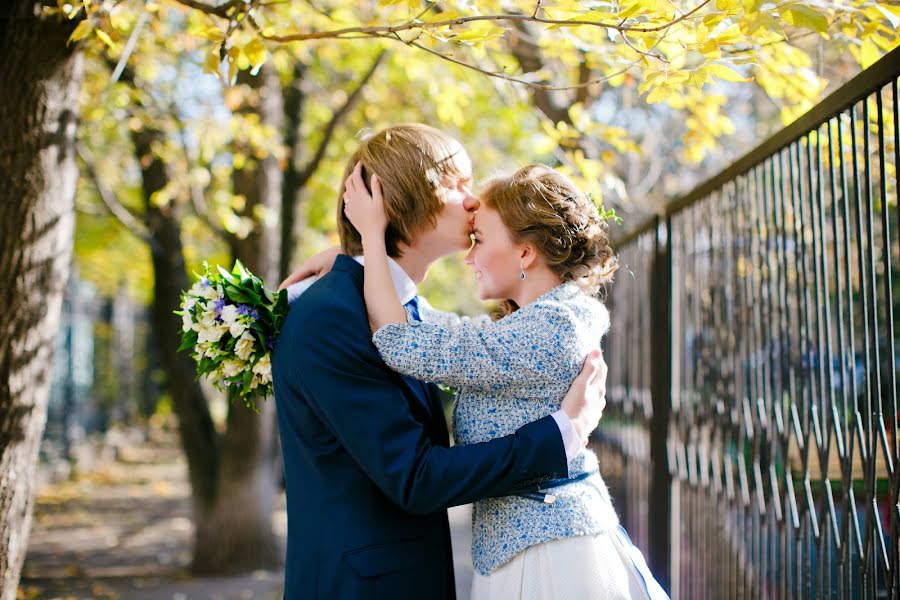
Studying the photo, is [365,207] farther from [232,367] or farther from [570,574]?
[570,574]

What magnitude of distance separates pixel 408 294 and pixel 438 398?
0.33m

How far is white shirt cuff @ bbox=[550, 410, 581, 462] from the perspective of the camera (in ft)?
7.02

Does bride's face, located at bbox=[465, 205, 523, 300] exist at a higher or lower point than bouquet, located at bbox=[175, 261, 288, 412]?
higher

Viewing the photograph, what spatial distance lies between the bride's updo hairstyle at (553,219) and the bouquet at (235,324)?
732 millimetres

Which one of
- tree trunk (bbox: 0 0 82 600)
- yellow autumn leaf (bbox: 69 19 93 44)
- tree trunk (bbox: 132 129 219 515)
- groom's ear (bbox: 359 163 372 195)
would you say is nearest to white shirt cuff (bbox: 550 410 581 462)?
groom's ear (bbox: 359 163 372 195)

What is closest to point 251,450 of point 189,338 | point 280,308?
point 189,338

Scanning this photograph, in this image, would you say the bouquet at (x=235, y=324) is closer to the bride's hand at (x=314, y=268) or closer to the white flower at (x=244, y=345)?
the white flower at (x=244, y=345)

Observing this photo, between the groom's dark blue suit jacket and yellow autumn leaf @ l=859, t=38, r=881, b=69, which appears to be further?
yellow autumn leaf @ l=859, t=38, r=881, b=69

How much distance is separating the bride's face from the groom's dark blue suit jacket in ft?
1.19

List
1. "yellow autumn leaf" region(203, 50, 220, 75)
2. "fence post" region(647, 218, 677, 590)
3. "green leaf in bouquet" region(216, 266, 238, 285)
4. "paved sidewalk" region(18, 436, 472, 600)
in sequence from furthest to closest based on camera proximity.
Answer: "paved sidewalk" region(18, 436, 472, 600) → "fence post" region(647, 218, 677, 590) → "yellow autumn leaf" region(203, 50, 220, 75) → "green leaf in bouquet" region(216, 266, 238, 285)

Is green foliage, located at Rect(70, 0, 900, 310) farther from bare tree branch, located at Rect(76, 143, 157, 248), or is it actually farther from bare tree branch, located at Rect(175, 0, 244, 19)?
bare tree branch, located at Rect(76, 143, 157, 248)

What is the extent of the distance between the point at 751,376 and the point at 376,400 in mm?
1573

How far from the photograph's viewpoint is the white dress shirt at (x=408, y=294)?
2.15m

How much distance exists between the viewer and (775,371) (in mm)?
2854
